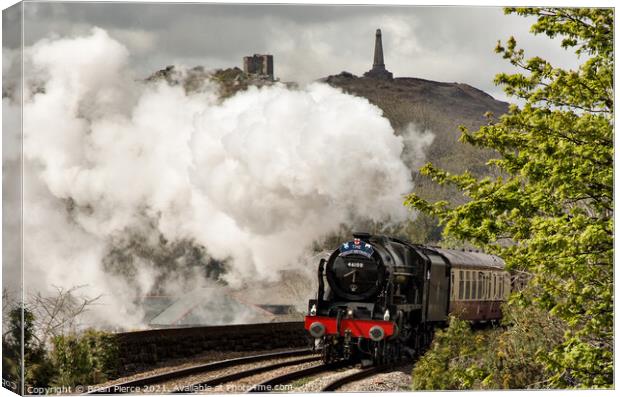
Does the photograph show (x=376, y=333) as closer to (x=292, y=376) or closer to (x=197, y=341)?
(x=292, y=376)

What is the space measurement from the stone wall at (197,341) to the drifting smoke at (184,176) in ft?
10.8

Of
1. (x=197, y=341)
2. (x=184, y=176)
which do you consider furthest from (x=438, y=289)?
(x=184, y=176)

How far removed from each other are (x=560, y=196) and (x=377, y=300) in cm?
478

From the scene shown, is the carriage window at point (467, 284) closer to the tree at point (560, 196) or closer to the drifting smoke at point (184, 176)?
the drifting smoke at point (184, 176)

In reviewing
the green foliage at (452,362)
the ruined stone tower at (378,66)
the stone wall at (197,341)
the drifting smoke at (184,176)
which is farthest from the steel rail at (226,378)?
the drifting smoke at (184,176)

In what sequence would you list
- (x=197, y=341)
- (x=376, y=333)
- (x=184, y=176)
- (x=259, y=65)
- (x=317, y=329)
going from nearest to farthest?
(x=376, y=333) → (x=317, y=329) → (x=259, y=65) → (x=197, y=341) → (x=184, y=176)

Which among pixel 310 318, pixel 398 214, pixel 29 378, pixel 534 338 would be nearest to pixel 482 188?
pixel 534 338

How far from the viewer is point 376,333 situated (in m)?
19.2

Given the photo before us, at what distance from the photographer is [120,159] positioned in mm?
25953

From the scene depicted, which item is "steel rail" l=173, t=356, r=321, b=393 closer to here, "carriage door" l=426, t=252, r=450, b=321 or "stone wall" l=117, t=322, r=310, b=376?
"stone wall" l=117, t=322, r=310, b=376

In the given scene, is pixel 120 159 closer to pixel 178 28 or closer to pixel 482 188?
pixel 178 28

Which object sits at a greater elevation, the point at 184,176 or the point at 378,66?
the point at 378,66

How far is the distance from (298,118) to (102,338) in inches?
301

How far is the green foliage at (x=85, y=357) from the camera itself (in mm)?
16141
